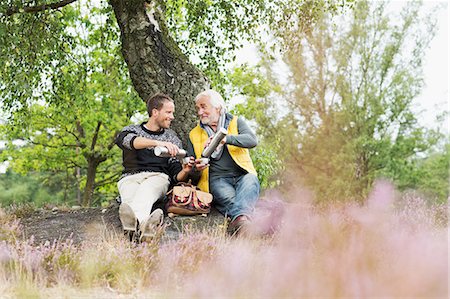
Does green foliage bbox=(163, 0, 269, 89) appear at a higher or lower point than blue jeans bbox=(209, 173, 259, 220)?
higher

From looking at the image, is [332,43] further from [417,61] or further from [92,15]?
[92,15]

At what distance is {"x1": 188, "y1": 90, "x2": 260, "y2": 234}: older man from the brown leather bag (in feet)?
0.53

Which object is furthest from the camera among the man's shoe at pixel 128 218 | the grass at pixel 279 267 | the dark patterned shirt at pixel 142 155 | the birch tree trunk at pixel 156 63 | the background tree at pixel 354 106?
the background tree at pixel 354 106

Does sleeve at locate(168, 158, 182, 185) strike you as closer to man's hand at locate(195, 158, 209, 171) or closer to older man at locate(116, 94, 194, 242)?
older man at locate(116, 94, 194, 242)

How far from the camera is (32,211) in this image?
8.78 meters

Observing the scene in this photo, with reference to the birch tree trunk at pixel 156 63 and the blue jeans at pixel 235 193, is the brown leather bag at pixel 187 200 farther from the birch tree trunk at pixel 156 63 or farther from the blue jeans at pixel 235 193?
the birch tree trunk at pixel 156 63

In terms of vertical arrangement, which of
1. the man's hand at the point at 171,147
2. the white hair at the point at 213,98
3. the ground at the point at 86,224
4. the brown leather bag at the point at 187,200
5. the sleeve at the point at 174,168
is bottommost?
the ground at the point at 86,224

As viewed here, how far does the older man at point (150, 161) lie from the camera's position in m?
6.20

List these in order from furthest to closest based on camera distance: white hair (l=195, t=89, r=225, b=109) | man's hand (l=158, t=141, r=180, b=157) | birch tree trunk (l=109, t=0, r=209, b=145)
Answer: birch tree trunk (l=109, t=0, r=209, b=145), white hair (l=195, t=89, r=225, b=109), man's hand (l=158, t=141, r=180, b=157)

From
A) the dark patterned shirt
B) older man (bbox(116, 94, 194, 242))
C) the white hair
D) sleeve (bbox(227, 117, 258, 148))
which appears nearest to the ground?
older man (bbox(116, 94, 194, 242))

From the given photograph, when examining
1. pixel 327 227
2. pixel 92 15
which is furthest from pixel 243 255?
pixel 92 15

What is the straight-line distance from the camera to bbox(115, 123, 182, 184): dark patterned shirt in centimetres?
661

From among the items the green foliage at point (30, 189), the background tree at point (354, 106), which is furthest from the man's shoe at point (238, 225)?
the green foliage at point (30, 189)

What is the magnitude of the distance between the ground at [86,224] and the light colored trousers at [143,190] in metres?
0.30
